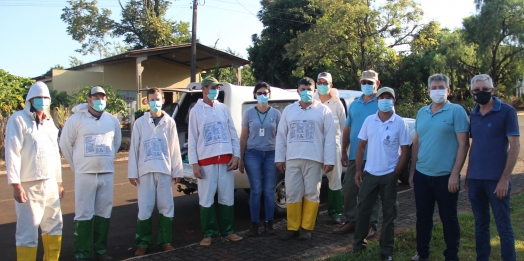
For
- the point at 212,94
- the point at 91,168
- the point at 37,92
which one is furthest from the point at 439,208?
the point at 37,92

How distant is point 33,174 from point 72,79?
21.0 meters

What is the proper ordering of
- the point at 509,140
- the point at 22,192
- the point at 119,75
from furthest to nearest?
1. the point at 119,75
2. the point at 22,192
3. the point at 509,140

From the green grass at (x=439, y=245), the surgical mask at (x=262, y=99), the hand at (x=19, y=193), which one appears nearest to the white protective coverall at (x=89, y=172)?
the hand at (x=19, y=193)

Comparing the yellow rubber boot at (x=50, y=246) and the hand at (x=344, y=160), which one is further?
the hand at (x=344, y=160)

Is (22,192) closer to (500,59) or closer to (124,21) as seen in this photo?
(124,21)

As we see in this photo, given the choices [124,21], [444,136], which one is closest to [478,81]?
[444,136]

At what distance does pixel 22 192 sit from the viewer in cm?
456

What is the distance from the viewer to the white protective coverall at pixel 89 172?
16.6 ft

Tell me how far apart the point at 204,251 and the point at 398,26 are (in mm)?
23794

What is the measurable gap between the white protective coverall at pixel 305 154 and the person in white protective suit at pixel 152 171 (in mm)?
1336

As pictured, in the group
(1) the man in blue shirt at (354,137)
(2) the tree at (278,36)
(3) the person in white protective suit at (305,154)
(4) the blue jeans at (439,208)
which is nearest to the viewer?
(4) the blue jeans at (439,208)

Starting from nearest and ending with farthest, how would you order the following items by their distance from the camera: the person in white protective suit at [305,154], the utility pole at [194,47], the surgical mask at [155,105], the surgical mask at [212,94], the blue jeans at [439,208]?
the blue jeans at [439,208]
the surgical mask at [155,105]
the person in white protective suit at [305,154]
the surgical mask at [212,94]
the utility pole at [194,47]

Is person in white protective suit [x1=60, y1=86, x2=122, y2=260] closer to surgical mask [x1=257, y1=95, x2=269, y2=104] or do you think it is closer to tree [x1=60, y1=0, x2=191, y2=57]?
surgical mask [x1=257, y1=95, x2=269, y2=104]

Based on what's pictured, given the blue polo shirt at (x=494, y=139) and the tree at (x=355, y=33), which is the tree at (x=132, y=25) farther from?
the blue polo shirt at (x=494, y=139)
